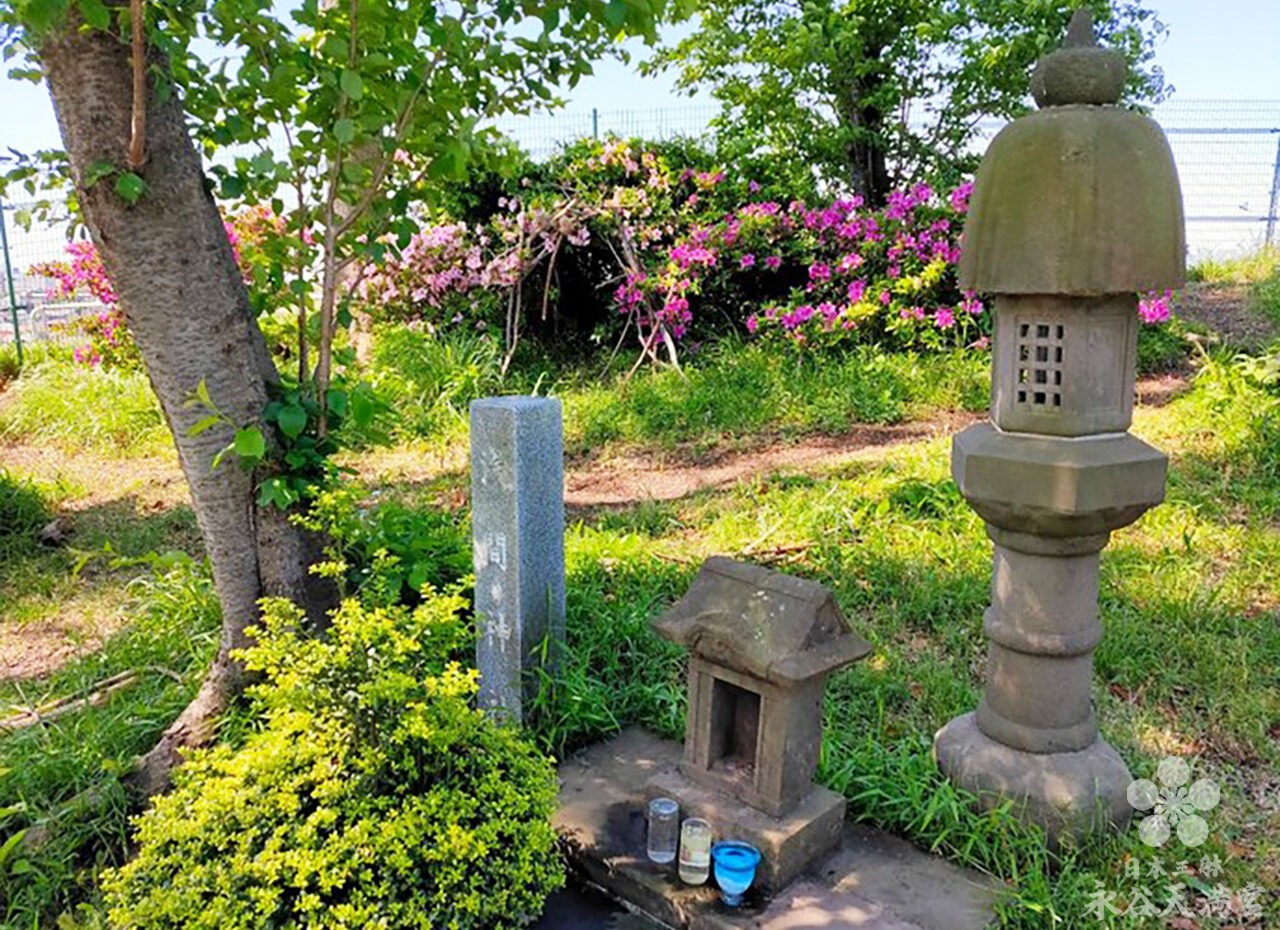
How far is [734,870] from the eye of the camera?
207cm

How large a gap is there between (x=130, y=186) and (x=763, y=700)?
198 cm

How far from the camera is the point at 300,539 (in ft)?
9.39

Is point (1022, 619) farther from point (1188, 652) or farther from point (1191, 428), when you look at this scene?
point (1191, 428)

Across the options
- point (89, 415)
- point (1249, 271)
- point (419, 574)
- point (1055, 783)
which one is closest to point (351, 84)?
point (419, 574)

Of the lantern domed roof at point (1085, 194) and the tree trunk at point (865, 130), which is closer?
the lantern domed roof at point (1085, 194)

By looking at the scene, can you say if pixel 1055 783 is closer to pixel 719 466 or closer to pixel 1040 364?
pixel 1040 364

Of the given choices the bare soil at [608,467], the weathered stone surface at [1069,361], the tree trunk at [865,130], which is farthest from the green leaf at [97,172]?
the tree trunk at [865,130]

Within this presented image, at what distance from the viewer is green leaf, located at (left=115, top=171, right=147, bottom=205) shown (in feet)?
7.63

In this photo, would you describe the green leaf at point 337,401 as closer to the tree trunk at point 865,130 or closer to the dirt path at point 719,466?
the dirt path at point 719,466

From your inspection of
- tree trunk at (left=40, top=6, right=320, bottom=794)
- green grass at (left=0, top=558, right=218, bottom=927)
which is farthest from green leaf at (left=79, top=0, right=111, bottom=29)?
green grass at (left=0, top=558, right=218, bottom=927)

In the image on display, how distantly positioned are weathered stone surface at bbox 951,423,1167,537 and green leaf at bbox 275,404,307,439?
1.79 metres

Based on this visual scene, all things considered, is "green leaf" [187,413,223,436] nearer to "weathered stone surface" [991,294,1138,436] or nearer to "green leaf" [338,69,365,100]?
"green leaf" [338,69,365,100]

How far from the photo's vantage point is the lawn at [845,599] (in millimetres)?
2389

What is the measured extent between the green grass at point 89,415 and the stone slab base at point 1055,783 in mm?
5763
